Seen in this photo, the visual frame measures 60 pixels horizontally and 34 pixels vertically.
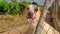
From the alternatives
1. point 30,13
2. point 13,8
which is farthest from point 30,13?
point 13,8

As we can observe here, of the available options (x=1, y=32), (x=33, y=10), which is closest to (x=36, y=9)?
(x=33, y=10)

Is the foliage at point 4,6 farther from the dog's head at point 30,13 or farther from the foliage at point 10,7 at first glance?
the dog's head at point 30,13

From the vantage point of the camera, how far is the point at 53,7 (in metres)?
4.14

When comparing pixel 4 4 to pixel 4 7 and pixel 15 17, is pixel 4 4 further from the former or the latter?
pixel 15 17

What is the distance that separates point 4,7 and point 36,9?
87.5 inches

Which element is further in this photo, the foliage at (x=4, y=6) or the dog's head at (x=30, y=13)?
the foliage at (x=4, y=6)

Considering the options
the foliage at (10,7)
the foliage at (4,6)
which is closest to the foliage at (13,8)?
the foliage at (10,7)

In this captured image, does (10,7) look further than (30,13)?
Yes

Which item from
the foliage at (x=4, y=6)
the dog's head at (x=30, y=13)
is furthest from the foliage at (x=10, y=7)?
the dog's head at (x=30, y=13)

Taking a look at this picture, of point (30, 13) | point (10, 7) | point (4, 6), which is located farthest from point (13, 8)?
point (30, 13)

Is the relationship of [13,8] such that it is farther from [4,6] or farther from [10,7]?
[4,6]

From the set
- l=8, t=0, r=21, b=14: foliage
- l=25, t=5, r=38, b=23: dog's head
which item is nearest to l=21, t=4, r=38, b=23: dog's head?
l=25, t=5, r=38, b=23: dog's head

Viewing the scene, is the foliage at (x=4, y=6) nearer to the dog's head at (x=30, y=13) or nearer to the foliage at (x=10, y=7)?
the foliage at (x=10, y=7)

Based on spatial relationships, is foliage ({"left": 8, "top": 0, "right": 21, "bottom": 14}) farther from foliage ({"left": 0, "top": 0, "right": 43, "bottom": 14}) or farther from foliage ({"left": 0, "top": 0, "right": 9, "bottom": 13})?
foliage ({"left": 0, "top": 0, "right": 9, "bottom": 13})
